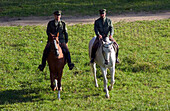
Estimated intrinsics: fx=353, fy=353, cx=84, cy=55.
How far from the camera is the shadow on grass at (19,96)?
1633cm

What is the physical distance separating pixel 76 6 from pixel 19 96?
64.5 ft

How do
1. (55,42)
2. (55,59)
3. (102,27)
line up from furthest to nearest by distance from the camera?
1. (102,27)
2. (55,59)
3. (55,42)

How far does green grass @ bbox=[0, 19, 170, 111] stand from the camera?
1596 centimetres

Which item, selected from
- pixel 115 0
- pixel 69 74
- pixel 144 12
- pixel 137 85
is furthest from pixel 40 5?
pixel 137 85

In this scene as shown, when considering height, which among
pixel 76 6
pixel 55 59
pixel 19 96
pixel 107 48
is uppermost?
pixel 107 48

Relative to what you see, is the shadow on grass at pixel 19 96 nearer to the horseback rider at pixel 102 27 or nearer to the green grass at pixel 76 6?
the horseback rider at pixel 102 27

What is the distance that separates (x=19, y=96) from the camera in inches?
661

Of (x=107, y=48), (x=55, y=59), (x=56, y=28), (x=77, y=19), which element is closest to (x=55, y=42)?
(x=55, y=59)

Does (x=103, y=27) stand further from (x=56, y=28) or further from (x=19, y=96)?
(x=19, y=96)

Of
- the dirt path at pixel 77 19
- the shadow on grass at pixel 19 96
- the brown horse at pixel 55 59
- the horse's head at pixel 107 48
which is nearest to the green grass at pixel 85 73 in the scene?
the shadow on grass at pixel 19 96

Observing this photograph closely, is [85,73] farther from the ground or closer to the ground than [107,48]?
closer to the ground

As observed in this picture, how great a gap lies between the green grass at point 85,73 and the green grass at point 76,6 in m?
5.03

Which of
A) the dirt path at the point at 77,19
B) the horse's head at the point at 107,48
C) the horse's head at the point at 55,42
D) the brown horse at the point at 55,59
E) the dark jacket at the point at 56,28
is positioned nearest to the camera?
the horse's head at the point at 55,42

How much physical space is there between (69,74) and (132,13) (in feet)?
49.2
